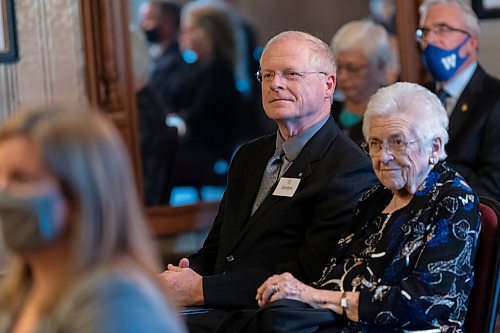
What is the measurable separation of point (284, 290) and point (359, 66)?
8.63 feet

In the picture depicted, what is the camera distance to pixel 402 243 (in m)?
2.91

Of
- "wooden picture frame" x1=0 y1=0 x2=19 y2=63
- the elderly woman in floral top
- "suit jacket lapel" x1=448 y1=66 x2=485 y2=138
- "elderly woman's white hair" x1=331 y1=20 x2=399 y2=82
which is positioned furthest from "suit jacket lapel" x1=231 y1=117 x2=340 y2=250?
"wooden picture frame" x1=0 y1=0 x2=19 y2=63

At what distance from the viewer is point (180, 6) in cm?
635

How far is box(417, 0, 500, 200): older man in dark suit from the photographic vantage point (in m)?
4.34

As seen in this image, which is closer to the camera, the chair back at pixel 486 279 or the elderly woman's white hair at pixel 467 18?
the chair back at pixel 486 279

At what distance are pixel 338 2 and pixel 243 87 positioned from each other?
2.70 feet

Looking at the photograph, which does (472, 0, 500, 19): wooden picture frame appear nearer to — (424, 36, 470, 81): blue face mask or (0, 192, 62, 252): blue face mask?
(424, 36, 470, 81): blue face mask

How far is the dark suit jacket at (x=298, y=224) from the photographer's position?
3.27 m

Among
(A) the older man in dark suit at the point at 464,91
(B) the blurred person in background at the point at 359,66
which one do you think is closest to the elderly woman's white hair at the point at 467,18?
(A) the older man in dark suit at the point at 464,91

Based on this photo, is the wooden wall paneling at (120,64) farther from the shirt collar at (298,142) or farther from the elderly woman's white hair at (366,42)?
the shirt collar at (298,142)

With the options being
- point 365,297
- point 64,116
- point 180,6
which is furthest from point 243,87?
point 64,116

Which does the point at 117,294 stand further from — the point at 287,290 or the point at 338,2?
the point at 338,2

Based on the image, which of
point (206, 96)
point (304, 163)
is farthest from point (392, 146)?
point (206, 96)

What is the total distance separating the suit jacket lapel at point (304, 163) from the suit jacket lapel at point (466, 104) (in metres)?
1.18
